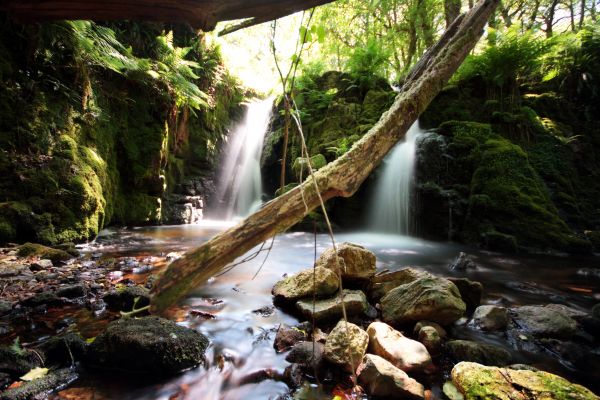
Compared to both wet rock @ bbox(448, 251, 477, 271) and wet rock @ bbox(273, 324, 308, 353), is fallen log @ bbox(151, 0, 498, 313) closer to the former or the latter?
wet rock @ bbox(273, 324, 308, 353)

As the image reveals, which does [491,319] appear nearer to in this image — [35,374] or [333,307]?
[333,307]

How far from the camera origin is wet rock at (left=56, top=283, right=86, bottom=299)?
10.4ft

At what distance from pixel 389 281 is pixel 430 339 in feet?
3.72

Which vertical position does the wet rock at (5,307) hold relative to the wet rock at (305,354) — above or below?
above

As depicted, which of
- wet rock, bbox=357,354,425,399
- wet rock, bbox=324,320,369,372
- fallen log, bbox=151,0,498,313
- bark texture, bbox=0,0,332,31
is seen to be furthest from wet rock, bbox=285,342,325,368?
bark texture, bbox=0,0,332,31

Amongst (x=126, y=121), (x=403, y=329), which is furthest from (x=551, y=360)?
(x=126, y=121)

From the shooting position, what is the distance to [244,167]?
12945 millimetres

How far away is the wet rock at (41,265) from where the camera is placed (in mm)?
3849

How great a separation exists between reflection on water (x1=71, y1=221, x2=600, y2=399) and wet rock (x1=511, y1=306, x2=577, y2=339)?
1.25ft

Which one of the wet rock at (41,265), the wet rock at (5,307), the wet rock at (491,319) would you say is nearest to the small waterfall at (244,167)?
the wet rock at (41,265)

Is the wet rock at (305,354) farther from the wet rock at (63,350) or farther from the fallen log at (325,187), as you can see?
the wet rock at (63,350)

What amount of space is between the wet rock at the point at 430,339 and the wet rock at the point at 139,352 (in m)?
1.95

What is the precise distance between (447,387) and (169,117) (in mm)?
9495

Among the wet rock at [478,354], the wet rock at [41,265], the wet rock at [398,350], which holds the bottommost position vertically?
the wet rock at [478,354]
